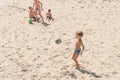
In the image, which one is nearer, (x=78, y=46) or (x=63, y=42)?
(x=78, y=46)

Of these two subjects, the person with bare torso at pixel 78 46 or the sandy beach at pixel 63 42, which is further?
the sandy beach at pixel 63 42

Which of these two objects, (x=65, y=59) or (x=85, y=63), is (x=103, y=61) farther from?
(x=65, y=59)

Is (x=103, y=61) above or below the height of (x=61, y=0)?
below

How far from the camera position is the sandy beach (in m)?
10.6

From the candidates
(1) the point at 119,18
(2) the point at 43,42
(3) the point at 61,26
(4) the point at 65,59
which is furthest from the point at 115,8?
(4) the point at 65,59

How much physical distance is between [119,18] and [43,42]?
4.09 meters

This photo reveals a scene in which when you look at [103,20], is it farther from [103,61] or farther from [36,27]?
[103,61]

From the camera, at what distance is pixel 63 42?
1309cm

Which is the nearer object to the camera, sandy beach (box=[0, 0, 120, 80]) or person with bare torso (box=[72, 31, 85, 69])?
person with bare torso (box=[72, 31, 85, 69])

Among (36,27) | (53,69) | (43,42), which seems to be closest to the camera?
(53,69)

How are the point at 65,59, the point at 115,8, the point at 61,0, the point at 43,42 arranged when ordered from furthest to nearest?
the point at 61,0
the point at 115,8
the point at 43,42
the point at 65,59

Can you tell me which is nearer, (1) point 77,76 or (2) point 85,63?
(1) point 77,76

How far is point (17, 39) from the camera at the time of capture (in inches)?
534

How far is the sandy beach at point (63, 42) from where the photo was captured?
34.6 ft
